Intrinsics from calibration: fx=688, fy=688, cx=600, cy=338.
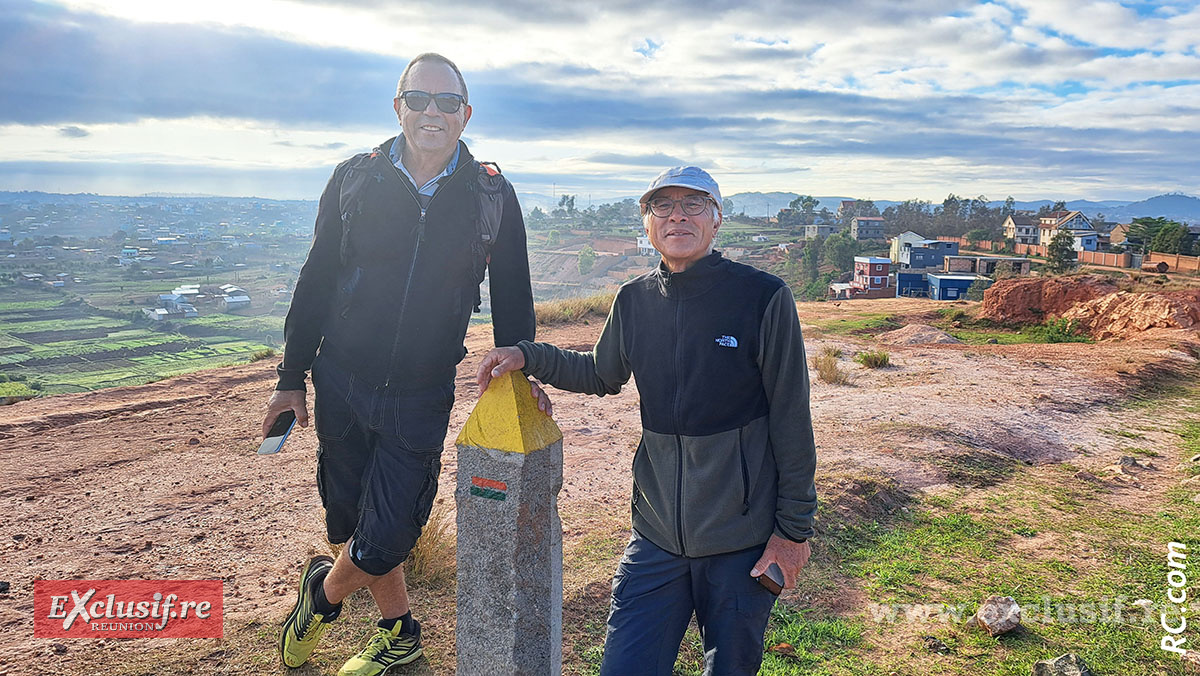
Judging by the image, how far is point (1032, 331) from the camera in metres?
18.6

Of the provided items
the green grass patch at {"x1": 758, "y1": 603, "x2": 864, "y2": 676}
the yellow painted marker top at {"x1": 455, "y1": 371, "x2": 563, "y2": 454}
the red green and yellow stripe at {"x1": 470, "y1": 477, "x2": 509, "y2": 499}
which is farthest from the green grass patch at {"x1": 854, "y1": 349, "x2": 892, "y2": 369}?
the red green and yellow stripe at {"x1": 470, "y1": 477, "x2": 509, "y2": 499}

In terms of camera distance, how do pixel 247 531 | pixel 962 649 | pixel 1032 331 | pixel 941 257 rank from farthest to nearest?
pixel 941 257
pixel 1032 331
pixel 247 531
pixel 962 649

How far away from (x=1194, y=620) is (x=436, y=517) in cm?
423

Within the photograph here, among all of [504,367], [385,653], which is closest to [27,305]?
[385,653]

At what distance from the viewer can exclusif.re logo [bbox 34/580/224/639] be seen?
3.36 m

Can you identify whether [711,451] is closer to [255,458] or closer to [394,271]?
[394,271]

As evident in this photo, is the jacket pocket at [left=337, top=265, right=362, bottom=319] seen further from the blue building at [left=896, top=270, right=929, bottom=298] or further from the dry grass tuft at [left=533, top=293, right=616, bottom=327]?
the blue building at [left=896, top=270, right=929, bottom=298]

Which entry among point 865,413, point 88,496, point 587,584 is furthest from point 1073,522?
point 88,496

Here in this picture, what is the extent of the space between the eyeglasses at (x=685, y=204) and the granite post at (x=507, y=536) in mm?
795

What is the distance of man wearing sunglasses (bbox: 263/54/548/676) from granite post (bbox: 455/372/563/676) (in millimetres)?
433

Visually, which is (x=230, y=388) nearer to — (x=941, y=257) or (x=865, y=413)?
(x=865, y=413)

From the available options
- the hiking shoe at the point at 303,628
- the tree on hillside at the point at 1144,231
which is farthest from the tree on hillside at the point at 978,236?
the hiking shoe at the point at 303,628

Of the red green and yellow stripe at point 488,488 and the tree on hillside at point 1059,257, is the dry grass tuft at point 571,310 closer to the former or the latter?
the red green and yellow stripe at point 488,488

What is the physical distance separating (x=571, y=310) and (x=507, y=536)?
13531mm
